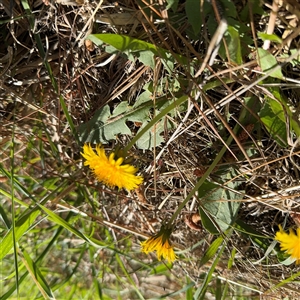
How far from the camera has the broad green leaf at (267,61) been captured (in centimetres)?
77

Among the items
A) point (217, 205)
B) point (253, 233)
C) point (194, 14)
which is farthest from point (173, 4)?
point (253, 233)

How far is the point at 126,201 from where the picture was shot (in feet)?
4.03

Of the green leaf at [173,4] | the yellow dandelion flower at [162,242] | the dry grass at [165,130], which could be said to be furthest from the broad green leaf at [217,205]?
the green leaf at [173,4]

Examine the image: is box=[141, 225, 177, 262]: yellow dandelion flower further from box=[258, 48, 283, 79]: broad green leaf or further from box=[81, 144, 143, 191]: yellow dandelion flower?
box=[258, 48, 283, 79]: broad green leaf

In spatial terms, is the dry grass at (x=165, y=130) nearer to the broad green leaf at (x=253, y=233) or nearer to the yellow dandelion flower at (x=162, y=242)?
the broad green leaf at (x=253, y=233)

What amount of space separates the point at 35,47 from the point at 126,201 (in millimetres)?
513

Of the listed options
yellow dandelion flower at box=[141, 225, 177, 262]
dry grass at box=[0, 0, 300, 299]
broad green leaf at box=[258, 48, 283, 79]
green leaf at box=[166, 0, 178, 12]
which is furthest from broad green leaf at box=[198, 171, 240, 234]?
green leaf at box=[166, 0, 178, 12]

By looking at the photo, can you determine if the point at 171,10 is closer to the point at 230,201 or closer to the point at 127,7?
the point at 127,7

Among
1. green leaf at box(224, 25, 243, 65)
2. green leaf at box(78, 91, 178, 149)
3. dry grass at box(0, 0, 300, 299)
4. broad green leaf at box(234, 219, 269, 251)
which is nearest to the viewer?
green leaf at box(224, 25, 243, 65)

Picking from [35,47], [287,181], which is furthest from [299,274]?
[35,47]

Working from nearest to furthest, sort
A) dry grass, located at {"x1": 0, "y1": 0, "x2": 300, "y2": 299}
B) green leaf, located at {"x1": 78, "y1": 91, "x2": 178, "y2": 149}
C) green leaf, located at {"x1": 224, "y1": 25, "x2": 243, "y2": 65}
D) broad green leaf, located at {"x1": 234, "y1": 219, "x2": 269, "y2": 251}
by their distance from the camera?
1. green leaf, located at {"x1": 224, "y1": 25, "x2": 243, "y2": 65}
2. dry grass, located at {"x1": 0, "y1": 0, "x2": 300, "y2": 299}
3. green leaf, located at {"x1": 78, "y1": 91, "x2": 178, "y2": 149}
4. broad green leaf, located at {"x1": 234, "y1": 219, "x2": 269, "y2": 251}

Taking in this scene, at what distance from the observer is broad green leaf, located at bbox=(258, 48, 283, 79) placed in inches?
30.3

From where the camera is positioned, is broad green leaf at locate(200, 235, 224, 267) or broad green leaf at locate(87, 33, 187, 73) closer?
broad green leaf at locate(87, 33, 187, 73)

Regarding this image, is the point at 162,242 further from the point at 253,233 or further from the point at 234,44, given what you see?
the point at 234,44
